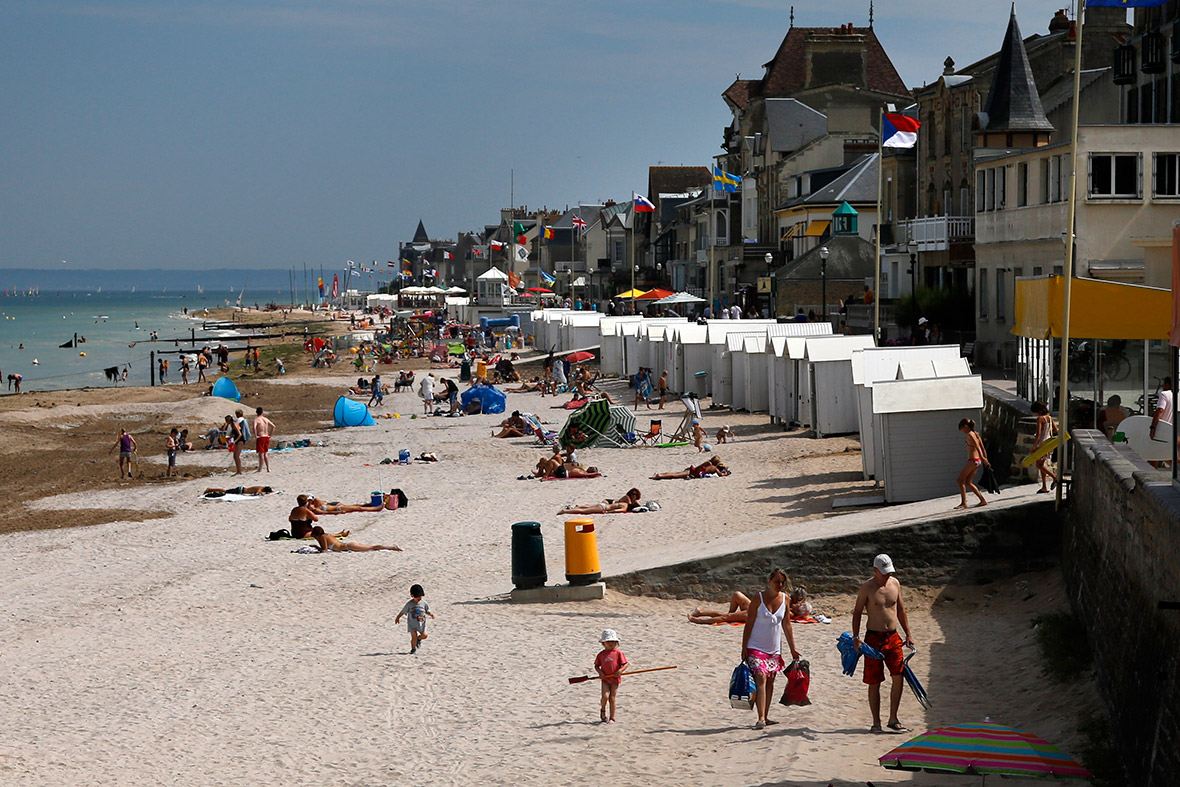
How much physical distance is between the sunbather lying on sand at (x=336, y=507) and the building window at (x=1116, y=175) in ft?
50.7

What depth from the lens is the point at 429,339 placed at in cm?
8069

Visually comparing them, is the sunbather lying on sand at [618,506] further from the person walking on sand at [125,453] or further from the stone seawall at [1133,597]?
the person walking on sand at [125,453]

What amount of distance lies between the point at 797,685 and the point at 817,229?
42188 mm

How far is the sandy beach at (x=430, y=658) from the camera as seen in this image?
10664 millimetres

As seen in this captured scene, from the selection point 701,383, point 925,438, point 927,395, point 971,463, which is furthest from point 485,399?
point 971,463

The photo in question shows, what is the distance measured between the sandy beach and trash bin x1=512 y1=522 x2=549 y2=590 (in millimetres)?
360

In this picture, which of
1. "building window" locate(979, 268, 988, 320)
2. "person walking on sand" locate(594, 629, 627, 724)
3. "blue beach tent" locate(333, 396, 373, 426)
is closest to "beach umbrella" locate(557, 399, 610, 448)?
"building window" locate(979, 268, 988, 320)

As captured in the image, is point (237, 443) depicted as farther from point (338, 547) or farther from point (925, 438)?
point (925, 438)

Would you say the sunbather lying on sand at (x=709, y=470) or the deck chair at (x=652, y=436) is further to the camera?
the deck chair at (x=652, y=436)

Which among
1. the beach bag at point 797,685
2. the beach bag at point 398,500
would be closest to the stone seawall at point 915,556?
the beach bag at point 797,685

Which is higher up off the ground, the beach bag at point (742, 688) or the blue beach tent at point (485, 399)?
the blue beach tent at point (485, 399)

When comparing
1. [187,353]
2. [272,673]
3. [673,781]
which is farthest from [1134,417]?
[187,353]

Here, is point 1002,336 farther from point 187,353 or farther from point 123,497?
point 187,353

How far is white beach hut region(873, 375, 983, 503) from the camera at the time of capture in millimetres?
17578
